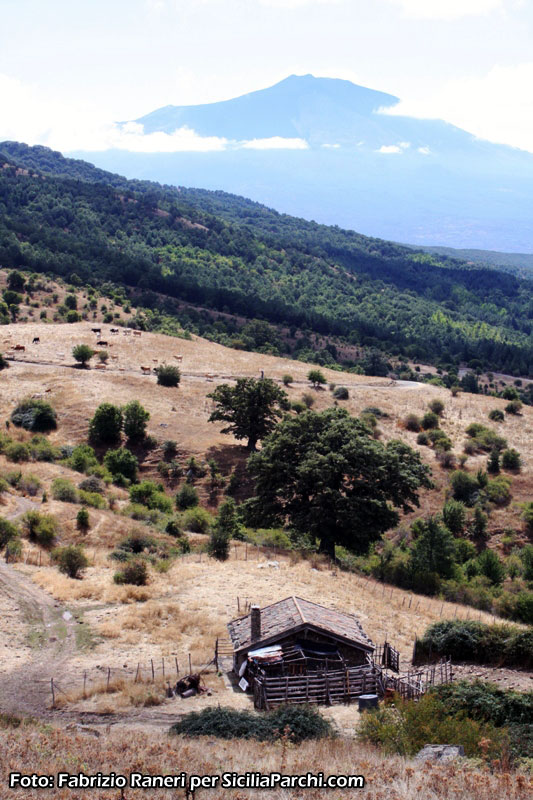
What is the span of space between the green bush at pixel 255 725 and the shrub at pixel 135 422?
39310 mm

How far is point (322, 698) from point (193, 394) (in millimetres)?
48927

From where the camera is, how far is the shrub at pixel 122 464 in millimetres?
49812

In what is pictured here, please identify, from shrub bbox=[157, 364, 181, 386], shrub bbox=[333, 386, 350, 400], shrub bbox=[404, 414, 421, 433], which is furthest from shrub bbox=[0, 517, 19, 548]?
shrub bbox=[333, 386, 350, 400]

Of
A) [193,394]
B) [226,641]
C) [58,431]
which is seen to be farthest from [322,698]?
[193,394]

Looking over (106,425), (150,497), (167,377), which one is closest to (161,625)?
(150,497)

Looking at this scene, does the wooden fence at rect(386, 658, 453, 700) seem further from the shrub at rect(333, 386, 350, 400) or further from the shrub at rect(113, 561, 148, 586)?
the shrub at rect(333, 386, 350, 400)

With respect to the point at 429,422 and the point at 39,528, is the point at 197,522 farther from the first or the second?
the point at 429,422

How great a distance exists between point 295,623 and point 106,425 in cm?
3665

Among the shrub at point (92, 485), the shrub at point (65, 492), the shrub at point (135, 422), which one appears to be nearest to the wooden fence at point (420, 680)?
the shrub at point (65, 492)

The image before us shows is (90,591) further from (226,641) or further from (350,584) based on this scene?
(350,584)

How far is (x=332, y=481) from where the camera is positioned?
3628 centimetres

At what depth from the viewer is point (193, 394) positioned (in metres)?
66.6

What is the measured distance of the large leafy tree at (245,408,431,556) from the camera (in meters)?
35.4

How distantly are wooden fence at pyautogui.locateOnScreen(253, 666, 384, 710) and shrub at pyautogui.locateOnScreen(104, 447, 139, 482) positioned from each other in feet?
104
